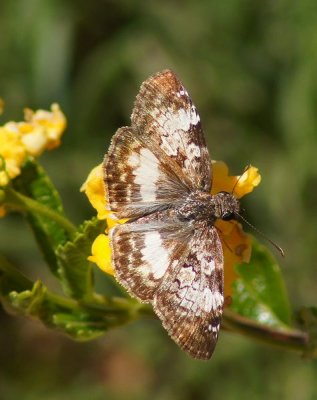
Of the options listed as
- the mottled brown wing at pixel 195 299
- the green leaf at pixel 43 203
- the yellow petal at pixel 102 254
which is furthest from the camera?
the green leaf at pixel 43 203

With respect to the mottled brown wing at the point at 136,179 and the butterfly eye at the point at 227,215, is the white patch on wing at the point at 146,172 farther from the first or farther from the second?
the butterfly eye at the point at 227,215

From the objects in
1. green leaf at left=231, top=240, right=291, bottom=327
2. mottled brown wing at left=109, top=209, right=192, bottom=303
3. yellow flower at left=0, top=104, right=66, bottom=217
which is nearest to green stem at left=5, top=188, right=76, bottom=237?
yellow flower at left=0, top=104, right=66, bottom=217

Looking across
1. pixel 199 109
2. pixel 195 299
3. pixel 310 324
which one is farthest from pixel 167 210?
pixel 199 109

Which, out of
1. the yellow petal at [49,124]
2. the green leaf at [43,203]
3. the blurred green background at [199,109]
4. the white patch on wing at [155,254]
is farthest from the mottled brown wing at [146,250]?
the blurred green background at [199,109]

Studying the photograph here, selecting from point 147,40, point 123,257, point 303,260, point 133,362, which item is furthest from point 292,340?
point 133,362

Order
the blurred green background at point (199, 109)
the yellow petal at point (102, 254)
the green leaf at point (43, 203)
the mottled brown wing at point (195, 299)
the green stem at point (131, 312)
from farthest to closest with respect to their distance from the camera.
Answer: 1. the blurred green background at point (199, 109)
2. the green leaf at point (43, 203)
3. the green stem at point (131, 312)
4. the yellow petal at point (102, 254)
5. the mottled brown wing at point (195, 299)

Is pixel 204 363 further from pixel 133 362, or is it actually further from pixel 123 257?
pixel 123 257
